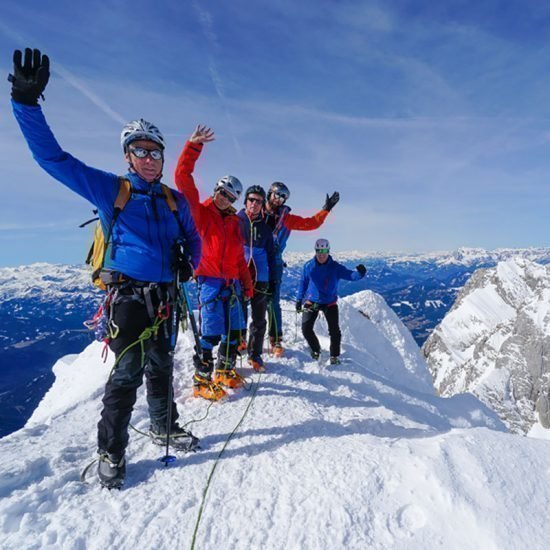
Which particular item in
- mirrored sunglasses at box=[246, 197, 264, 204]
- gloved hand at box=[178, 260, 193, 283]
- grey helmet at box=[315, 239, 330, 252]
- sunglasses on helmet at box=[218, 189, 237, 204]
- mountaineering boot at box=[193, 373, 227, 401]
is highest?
mirrored sunglasses at box=[246, 197, 264, 204]

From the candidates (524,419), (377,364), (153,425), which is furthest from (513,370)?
(153,425)

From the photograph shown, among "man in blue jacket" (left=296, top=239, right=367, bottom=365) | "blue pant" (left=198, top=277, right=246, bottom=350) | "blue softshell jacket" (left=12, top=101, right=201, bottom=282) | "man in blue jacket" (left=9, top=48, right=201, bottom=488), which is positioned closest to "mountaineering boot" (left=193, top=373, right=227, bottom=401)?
"blue pant" (left=198, top=277, right=246, bottom=350)

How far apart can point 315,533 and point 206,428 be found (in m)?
2.70

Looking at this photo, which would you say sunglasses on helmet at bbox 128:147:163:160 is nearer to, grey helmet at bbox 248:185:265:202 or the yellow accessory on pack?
the yellow accessory on pack

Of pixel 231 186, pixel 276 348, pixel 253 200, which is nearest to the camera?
pixel 231 186

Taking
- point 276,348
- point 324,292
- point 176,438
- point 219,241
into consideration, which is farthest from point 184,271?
point 324,292

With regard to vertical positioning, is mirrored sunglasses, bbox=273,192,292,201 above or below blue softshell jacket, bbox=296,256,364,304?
above

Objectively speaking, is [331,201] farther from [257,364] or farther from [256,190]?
[257,364]

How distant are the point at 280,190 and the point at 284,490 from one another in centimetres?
693

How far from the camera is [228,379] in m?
7.24

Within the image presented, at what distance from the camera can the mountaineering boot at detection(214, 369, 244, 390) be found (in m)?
7.21

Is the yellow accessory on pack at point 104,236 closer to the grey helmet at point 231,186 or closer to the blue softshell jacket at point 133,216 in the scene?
the blue softshell jacket at point 133,216

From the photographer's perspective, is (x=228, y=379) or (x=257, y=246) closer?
(x=228, y=379)

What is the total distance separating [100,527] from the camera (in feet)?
11.1
